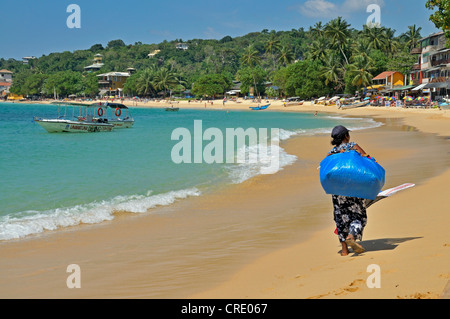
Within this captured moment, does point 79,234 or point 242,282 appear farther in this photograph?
point 79,234

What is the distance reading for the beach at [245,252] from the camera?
16.4 ft

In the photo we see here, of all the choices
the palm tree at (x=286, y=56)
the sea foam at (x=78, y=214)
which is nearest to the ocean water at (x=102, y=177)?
the sea foam at (x=78, y=214)

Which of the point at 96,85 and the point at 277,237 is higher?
the point at 96,85

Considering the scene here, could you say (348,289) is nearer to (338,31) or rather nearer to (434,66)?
(434,66)

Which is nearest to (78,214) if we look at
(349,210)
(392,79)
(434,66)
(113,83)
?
(349,210)

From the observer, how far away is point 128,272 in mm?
6320

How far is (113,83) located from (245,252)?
14316cm

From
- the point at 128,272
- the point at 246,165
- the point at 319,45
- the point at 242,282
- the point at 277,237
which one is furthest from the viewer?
the point at 319,45

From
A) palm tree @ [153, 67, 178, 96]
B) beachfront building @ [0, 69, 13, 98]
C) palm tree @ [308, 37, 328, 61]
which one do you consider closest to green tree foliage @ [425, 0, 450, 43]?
palm tree @ [308, 37, 328, 61]

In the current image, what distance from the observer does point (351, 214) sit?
233 inches

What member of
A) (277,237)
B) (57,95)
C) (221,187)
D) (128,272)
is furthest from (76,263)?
(57,95)
